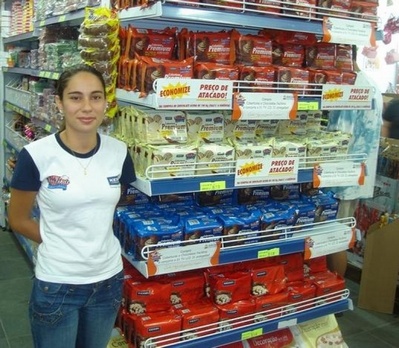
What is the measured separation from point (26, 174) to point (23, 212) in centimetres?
21

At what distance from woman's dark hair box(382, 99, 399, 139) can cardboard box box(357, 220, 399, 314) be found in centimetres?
94

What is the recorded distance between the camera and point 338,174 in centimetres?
241

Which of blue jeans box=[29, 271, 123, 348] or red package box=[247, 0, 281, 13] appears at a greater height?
red package box=[247, 0, 281, 13]

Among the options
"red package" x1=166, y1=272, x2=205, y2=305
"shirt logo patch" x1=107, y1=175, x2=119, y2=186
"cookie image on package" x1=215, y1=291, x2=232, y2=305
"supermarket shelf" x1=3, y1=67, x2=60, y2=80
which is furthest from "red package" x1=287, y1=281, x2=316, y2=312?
"supermarket shelf" x1=3, y1=67, x2=60, y2=80

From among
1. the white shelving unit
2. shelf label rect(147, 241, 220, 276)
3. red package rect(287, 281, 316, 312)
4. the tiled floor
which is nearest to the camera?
the white shelving unit

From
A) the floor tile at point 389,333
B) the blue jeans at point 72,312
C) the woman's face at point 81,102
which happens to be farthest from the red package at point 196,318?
the floor tile at point 389,333

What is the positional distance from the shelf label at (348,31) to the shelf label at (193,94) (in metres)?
0.55

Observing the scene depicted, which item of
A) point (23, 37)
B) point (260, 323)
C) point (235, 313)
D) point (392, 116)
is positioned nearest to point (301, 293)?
point (260, 323)

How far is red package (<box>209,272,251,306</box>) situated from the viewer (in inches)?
93.1

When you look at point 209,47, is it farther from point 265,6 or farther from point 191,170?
point 191,170

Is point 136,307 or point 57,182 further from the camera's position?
point 136,307

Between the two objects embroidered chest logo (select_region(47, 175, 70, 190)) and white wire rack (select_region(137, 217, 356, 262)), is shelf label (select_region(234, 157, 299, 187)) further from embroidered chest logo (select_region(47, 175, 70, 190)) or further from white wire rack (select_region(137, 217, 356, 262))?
embroidered chest logo (select_region(47, 175, 70, 190))

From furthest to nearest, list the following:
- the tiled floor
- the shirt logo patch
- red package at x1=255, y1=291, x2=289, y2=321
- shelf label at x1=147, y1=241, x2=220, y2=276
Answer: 1. the tiled floor
2. red package at x1=255, y1=291, x2=289, y2=321
3. shelf label at x1=147, y1=241, x2=220, y2=276
4. the shirt logo patch

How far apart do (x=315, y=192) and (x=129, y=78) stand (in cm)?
127
